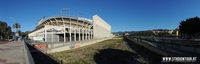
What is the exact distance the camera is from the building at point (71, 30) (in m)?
107

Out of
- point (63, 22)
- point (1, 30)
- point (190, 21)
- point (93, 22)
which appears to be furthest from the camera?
point (1, 30)

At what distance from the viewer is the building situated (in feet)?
350

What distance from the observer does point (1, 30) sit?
453 feet

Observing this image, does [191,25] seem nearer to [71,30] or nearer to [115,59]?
[71,30]

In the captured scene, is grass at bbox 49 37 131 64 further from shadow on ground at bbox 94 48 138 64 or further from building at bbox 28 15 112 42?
building at bbox 28 15 112 42

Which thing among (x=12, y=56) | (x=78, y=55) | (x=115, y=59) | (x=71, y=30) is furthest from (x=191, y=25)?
(x=12, y=56)

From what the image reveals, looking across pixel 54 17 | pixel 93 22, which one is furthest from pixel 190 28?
pixel 54 17

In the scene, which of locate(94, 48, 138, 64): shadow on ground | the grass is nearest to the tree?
the grass

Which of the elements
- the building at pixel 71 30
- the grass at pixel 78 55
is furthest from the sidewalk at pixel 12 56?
the building at pixel 71 30

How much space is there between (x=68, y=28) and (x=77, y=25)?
61.4 ft

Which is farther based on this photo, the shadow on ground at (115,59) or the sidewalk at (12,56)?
the shadow on ground at (115,59)

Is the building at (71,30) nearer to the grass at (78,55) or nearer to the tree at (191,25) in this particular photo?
the tree at (191,25)

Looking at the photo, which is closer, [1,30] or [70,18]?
[70,18]

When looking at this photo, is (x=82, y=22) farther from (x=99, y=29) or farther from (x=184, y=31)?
(x=184, y=31)
